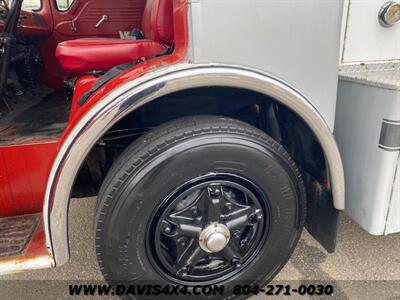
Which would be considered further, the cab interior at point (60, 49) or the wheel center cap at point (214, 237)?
the cab interior at point (60, 49)

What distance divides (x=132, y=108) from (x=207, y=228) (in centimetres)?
66

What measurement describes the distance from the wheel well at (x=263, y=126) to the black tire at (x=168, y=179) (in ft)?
0.56

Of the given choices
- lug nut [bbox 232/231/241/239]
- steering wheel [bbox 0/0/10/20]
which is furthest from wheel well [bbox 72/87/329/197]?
steering wheel [bbox 0/0/10/20]

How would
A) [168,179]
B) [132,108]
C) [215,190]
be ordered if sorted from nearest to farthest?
[132,108] < [168,179] < [215,190]

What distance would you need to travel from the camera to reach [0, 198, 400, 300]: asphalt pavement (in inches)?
77.1

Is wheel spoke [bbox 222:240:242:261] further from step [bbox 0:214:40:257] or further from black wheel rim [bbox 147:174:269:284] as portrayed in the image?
step [bbox 0:214:40:257]

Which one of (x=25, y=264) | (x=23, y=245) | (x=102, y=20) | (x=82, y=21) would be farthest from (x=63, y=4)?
(x=25, y=264)

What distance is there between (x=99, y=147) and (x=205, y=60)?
904 millimetres

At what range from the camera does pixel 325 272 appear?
2.07 metres

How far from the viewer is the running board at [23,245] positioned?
1568 millimetres

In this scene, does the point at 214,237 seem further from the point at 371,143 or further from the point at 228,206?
the point at 371,143

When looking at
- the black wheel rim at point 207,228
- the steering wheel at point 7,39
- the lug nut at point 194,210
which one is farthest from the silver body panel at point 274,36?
the steering wheel at point 7,39

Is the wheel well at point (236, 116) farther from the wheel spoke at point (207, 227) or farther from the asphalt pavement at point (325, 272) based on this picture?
the asphalt pavement at point (325, 272)

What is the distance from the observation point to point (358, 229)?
2.41 meters
